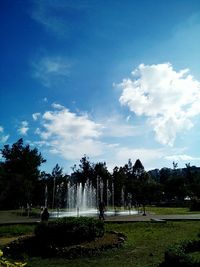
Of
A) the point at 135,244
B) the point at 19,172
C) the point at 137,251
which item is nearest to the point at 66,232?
the point at 137,251

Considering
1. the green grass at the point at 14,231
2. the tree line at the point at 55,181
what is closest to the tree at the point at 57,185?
the tree line at the point at 55,181

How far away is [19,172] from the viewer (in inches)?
→ 2800

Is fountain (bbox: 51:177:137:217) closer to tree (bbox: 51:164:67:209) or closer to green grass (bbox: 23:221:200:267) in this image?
tree (bbox: 51:164:67:209)

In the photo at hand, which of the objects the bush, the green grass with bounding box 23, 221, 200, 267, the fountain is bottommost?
the green grass with bounding box 23, 221, 200, 267

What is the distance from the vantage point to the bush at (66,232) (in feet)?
50.3

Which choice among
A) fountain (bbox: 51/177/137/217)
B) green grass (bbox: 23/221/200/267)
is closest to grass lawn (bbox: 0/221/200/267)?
green grass (bbox: 23/221/200/267)

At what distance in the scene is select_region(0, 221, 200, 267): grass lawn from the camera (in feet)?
41.8

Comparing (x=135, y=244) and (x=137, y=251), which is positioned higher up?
(x=135, y=244)

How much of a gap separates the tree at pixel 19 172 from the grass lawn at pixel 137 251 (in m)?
40.6

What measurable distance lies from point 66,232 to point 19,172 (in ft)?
189

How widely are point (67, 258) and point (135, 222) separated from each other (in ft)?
37.4

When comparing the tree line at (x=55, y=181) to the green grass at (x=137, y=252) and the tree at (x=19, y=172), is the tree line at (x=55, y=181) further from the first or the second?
the green grass at (x=137, y=252)

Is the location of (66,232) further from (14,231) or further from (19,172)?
(19,172)

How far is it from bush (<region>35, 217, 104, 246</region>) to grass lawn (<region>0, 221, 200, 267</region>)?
1.50 meters
